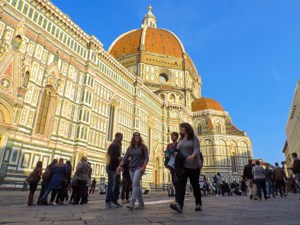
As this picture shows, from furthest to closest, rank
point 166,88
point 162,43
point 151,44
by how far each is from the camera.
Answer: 1. point 162,43
2. point 151,44
3. point 166,88

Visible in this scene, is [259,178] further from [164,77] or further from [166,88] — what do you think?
[164,77]

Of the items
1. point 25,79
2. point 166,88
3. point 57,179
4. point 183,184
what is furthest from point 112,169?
point 166,88

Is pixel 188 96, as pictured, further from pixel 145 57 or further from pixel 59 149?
pixel 59 149

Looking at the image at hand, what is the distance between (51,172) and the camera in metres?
7.60

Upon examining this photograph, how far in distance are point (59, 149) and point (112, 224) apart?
19.3 meters

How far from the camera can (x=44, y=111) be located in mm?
19438

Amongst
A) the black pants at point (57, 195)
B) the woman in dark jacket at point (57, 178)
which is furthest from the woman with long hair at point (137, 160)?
the black pants at point (57, 195)

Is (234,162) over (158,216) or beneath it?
over

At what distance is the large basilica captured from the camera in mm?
16703

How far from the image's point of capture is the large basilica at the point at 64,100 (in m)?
16.7

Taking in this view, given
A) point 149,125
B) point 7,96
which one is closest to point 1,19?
point 7,96

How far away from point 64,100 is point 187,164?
1949 centimetres

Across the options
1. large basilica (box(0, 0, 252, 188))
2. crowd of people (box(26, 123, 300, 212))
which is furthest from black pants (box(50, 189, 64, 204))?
large basilica (box(0, 0, 252, 188))

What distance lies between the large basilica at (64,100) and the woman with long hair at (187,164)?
1606cm
